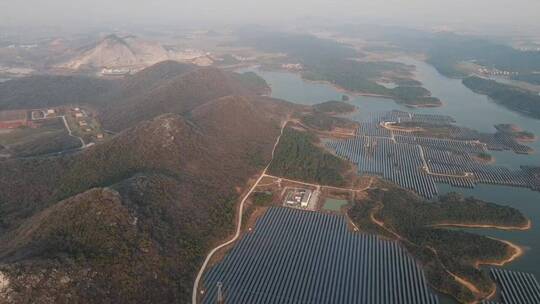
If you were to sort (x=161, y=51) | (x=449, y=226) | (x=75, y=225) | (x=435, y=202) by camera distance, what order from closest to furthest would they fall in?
(x=75, y=225), (x=449, y=226), (x=435, y=202), (x=161, y=51)

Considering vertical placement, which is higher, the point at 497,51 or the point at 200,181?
the point at 497,51

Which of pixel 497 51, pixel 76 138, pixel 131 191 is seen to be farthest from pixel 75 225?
pixel 497 51

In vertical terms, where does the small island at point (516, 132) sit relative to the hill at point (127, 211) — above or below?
above

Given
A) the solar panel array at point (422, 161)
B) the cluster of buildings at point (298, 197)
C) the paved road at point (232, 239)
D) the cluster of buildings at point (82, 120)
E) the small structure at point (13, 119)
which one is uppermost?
the solar panel array at point (422, 161)

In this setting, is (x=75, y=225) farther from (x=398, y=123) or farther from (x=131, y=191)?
(x=398, y=123)

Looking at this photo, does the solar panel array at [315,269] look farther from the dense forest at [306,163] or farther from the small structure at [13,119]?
the small structure at [13,119]

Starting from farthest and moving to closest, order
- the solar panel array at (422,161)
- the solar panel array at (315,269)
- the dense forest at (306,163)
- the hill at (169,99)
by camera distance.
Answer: the hill at (169,99)
the solar panel array at (422,161)
the dense forest at (306,163)
the solar panel array at (315,269)

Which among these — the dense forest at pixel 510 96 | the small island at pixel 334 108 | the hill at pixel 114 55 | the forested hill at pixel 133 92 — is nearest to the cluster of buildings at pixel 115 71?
the hill at pixel 114 55
